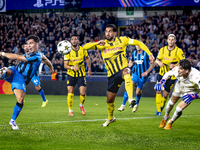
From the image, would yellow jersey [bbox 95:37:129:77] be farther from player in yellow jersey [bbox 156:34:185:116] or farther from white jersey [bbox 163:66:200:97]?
player in yellow jersey [bbox 156:34:185:116]

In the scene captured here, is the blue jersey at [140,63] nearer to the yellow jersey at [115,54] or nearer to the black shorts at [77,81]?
the black shorts at [77,81]

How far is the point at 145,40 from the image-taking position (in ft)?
61.6

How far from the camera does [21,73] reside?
5.81m

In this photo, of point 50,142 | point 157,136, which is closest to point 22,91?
point 50,142

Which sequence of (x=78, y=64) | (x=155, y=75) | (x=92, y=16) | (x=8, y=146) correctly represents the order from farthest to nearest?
(x=92, y=16) < (x=155, y=75) < (x=78, y=64) < (x=8, y=146)

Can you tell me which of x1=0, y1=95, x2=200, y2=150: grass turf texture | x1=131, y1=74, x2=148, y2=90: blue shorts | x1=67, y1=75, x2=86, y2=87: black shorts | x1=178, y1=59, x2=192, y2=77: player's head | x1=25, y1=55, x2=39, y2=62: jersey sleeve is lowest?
x1=0, y1=95, x2=200, y2=150: grass turf texture

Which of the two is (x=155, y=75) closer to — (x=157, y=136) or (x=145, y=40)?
(x=145, y=40)

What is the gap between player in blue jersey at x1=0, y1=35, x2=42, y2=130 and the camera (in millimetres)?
5590

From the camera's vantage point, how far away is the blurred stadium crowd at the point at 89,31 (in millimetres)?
17544

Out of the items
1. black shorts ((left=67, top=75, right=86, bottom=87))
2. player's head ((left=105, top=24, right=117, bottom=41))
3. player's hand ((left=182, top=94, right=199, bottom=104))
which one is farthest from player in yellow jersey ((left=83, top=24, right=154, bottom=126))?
black shorts ((left=67, top=75, right=86, bottom=87))

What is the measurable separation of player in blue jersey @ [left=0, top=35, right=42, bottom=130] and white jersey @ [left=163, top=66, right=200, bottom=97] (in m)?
2.62

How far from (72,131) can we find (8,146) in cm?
151

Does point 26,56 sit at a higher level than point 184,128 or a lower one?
higher

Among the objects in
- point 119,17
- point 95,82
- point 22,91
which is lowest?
point 95,82
